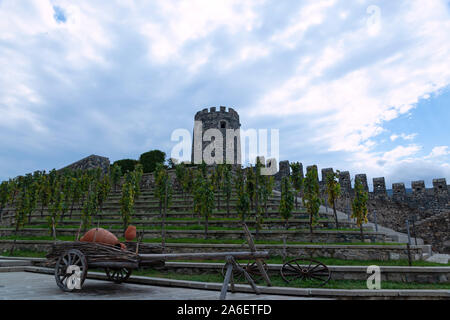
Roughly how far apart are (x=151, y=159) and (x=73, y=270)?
35.6 metres

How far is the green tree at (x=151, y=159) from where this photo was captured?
3892 centimetres

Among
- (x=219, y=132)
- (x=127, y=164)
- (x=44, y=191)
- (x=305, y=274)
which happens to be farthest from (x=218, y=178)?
(x=127, y=164)

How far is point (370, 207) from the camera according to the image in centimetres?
2031

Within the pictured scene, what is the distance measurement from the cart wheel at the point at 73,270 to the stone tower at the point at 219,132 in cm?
3054

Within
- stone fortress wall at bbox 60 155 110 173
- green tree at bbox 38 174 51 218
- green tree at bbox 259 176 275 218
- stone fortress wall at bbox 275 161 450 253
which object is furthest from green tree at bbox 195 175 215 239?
stone fortress wall at bbox 60 155 110 173

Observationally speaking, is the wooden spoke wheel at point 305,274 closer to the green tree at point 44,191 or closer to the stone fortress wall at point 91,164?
the green tree at point 44,191

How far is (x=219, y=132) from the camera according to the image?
3669 cm

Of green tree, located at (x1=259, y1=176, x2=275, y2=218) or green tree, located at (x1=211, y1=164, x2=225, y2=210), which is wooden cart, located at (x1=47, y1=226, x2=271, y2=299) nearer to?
green tree, located at (x1=259, y1=176, x2=275, y2=218)

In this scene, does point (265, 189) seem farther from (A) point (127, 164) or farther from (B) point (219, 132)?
(A) point (127, 164)

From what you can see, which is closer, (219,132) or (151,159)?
(219,132)
